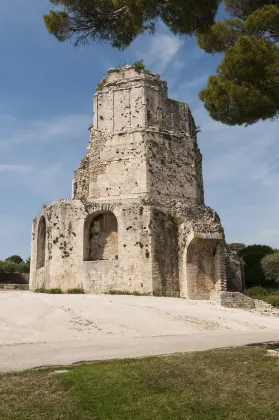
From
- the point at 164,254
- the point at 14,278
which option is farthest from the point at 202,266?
the point at 14,278

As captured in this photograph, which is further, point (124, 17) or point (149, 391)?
point (124, 17)

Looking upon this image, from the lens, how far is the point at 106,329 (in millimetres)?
10156

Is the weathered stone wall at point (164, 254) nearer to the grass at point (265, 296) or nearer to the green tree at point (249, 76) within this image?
the grass at point (265, 296)

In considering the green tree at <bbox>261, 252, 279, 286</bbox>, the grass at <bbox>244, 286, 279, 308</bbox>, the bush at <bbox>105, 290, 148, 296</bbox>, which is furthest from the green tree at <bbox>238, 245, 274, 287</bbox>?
the bush at <bbox>105, 290, 148, 296</bbox>

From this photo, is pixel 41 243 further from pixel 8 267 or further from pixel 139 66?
pixel 8 267

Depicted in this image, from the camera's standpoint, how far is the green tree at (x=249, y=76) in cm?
787

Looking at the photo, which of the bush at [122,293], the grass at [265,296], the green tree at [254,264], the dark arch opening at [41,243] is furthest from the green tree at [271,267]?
the dark arch opening at [41,243]

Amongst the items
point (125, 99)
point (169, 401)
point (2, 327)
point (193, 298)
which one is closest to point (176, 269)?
point (193, 298)

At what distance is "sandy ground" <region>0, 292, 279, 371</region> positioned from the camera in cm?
718

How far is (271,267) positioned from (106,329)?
731 inches

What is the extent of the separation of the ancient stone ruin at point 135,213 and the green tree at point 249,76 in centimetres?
1070

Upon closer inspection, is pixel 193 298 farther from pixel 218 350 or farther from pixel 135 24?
pixel 135 24

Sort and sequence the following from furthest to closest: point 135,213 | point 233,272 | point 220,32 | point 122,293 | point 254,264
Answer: point 254,264, point 233,272, point 135,213, point 122,293, point 220,32

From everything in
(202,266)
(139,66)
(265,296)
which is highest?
(139,66)
